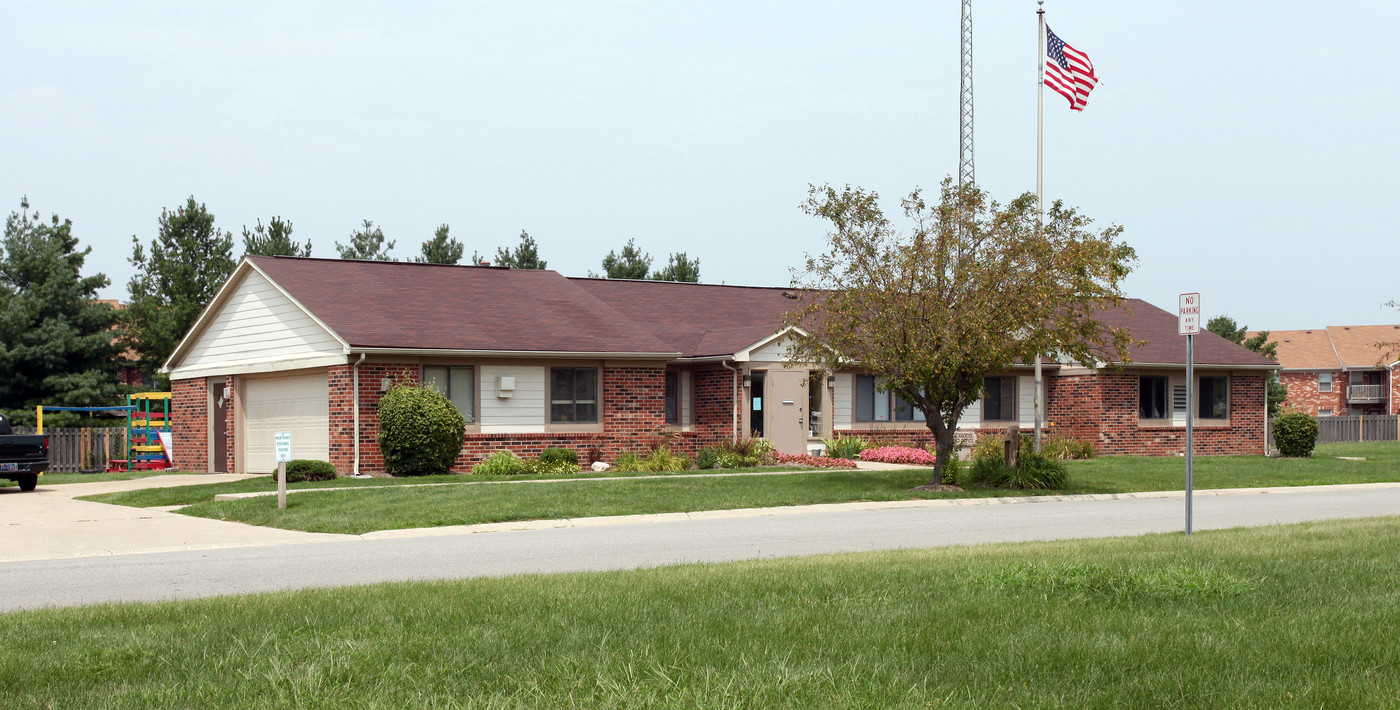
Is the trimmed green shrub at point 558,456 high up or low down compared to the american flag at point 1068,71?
down

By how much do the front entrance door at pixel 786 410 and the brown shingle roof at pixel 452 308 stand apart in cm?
278

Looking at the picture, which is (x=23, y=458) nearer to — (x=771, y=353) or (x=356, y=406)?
(x=356, y=406)

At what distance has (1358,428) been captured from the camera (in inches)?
2264

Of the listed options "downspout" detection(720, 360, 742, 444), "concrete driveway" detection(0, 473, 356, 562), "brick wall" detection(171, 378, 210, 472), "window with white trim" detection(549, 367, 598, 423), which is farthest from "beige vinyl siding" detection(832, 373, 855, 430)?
"concrete driveway" detection(0, 473, 356, 562)

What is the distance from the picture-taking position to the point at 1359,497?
22.5m

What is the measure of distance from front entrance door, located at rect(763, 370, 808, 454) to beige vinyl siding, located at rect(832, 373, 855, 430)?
6.48 feet

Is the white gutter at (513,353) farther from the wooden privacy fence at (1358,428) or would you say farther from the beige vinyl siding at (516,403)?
the wooden privacy fence at (1358,428)

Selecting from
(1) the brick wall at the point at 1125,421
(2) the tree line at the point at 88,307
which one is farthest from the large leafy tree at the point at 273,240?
(1) the brick wall at the point at 1125,421

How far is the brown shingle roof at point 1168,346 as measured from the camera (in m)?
36.5

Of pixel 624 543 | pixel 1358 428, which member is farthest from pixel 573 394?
pixel 1358 428

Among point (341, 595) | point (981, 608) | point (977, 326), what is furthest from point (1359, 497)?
point (341, 595)

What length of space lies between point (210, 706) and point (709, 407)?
83.3ft

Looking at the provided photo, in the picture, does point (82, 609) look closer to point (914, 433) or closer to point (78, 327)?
point (914, 433)

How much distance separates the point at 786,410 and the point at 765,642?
75.9 ft
